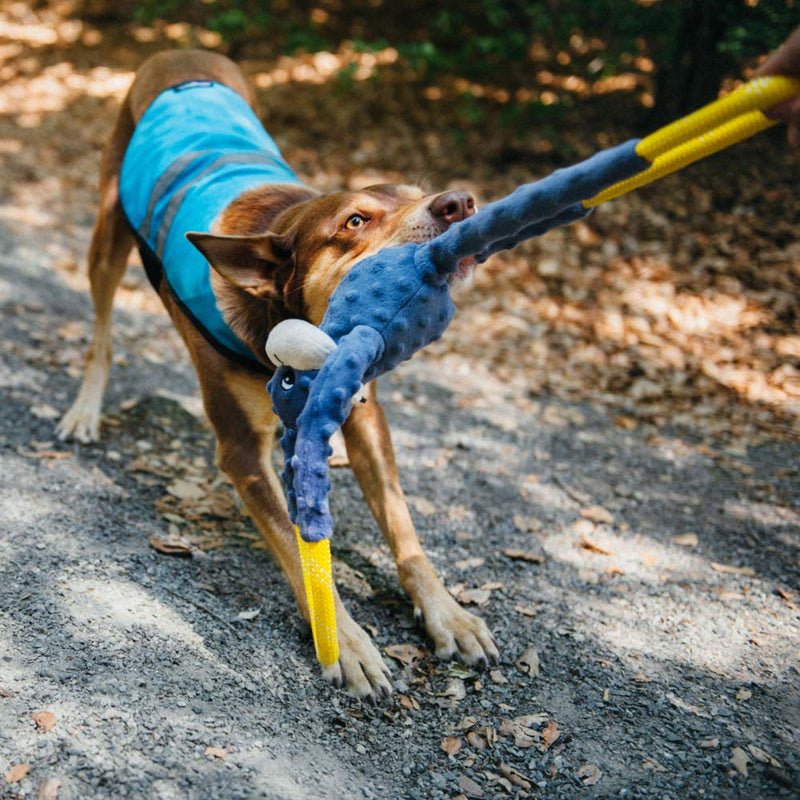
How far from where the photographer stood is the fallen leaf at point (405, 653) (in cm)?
281

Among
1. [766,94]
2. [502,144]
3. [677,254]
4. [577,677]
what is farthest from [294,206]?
[502,144]

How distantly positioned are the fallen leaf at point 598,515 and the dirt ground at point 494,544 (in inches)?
0.5

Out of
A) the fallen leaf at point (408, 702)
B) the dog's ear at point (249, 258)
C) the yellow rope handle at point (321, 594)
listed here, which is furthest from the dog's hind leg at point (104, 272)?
the fallen leaf at point (408, 702)

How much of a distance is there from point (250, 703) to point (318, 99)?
873 centimetres

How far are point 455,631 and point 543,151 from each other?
22.1 ft

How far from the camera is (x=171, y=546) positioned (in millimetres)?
3207

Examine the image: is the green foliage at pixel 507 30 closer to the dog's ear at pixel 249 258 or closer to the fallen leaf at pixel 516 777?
the dog's ear at pixel 249 258

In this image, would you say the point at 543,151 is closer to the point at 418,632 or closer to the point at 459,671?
the point at 418,632

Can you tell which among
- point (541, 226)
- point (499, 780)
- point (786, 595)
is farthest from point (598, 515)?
point (541, 226)

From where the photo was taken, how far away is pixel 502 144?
865cm

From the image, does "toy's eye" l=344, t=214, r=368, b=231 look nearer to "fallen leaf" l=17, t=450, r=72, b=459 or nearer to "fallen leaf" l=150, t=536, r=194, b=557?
"fallen leaf" l=150, t=536, r=194, b=557

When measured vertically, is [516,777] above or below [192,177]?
below

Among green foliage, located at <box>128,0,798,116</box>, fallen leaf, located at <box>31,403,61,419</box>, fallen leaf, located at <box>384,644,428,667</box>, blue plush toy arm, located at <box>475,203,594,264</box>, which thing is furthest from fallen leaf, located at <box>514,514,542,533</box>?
green foliage, located at <box>128,0,798,116</box>

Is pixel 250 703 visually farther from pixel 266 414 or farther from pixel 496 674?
pixel 266 414
